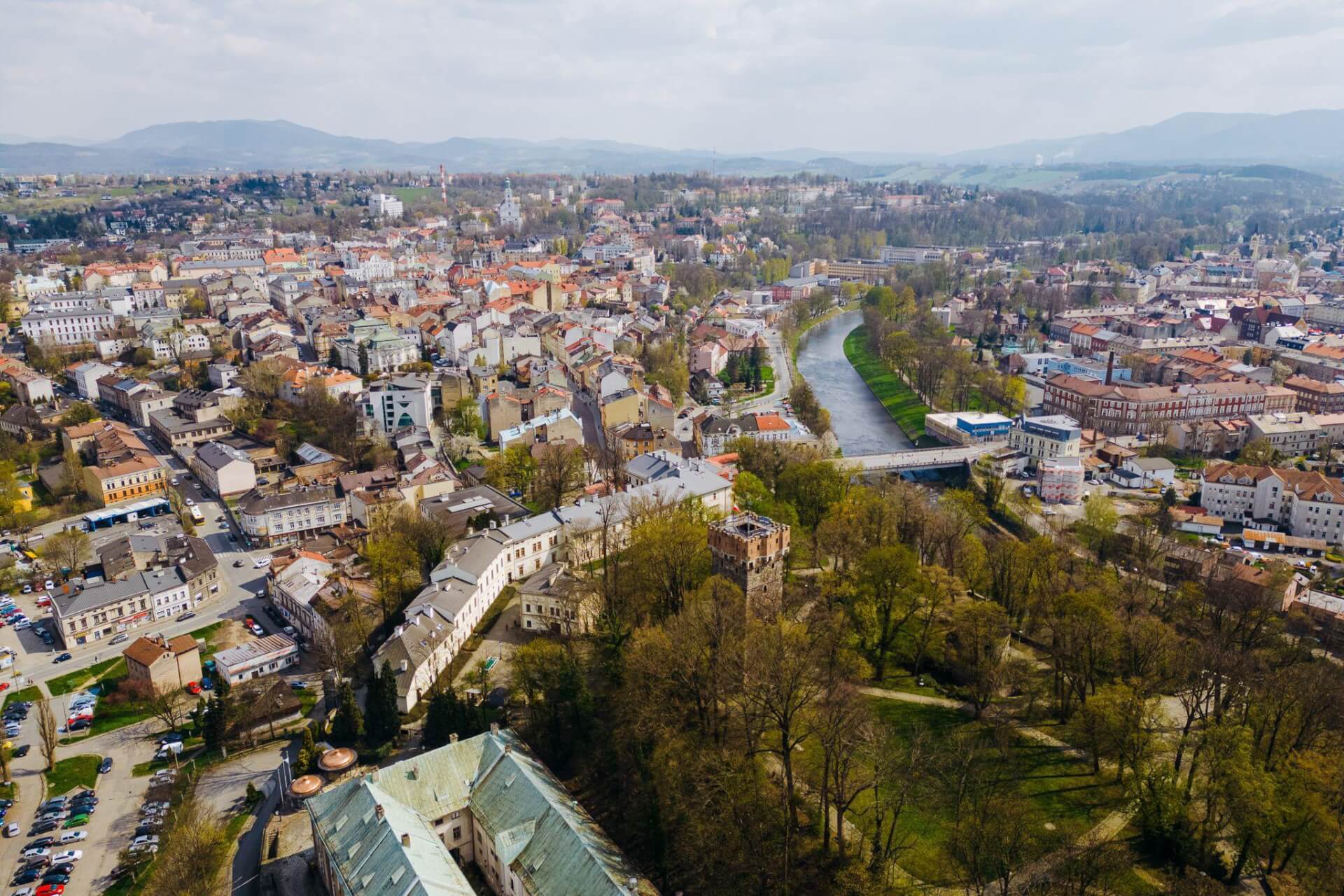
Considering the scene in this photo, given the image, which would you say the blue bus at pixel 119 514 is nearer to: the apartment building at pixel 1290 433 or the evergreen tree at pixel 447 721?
the evergreen tree at pixel 447 721

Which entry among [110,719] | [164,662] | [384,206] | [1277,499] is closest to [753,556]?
[164,662]

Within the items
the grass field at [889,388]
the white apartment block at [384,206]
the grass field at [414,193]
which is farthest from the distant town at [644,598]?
the grass field at [414,193]

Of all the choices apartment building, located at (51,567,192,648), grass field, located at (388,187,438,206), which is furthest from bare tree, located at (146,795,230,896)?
grass field, located at (388,187,438,206)

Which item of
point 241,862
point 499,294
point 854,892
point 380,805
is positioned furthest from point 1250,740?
point 499,294

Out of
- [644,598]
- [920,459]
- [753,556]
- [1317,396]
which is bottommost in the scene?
[920,459]

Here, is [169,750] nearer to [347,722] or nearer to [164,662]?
[164,662]

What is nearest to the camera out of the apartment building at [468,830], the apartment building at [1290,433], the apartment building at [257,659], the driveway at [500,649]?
the apartment building at [468,830]
